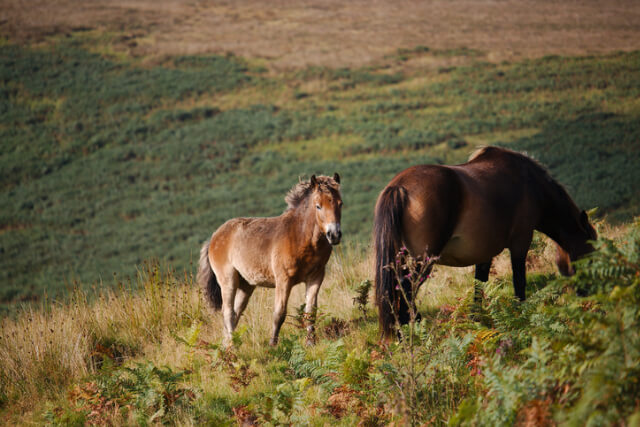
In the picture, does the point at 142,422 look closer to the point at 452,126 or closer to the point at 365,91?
the point at 452,126

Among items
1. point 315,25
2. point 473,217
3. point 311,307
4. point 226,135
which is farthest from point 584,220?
point 315,25

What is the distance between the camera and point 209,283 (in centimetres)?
758

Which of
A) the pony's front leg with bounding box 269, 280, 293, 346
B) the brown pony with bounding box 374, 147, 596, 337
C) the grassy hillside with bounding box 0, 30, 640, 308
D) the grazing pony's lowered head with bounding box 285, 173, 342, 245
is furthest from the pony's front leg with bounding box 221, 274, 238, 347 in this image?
the grassy hillside with bounding box 0, 30, 640, 308

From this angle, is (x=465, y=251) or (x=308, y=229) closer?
(x=465, y=251)

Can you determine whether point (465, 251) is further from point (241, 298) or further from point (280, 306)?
point (241, 298)

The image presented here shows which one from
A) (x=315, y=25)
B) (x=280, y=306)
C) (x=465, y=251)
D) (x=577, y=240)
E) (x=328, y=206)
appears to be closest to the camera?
A: (x=328, y=206)

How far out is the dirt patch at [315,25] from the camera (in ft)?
189

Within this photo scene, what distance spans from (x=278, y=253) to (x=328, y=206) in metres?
1.12

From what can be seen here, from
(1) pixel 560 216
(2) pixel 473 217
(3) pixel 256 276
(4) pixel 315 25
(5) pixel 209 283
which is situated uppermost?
(4) pixel 315 25

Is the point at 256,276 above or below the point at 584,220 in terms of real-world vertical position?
below

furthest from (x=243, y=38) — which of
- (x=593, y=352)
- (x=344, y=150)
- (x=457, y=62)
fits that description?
(x=593, y=352)

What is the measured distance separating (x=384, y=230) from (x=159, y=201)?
38.7 meters

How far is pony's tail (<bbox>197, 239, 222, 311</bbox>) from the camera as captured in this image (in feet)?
24.8

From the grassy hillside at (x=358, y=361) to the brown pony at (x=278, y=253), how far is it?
465 millimetres
